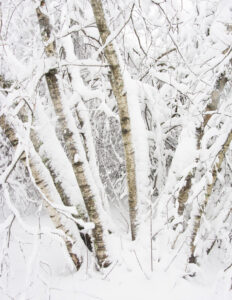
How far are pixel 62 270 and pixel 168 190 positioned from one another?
1348 millimetres

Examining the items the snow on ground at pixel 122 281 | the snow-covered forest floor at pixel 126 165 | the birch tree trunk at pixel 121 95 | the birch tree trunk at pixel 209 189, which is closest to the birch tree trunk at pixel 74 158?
the snow-covered forest floor at pixel 126 165

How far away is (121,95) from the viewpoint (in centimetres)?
218

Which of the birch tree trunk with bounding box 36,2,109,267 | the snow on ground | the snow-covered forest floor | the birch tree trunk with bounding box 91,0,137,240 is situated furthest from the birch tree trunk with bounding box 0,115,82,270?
the birch tree trunk with bounding box 91,0,137,240

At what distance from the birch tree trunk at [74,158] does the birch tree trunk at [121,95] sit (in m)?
0.37

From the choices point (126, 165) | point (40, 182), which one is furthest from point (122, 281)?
point (40, 182)

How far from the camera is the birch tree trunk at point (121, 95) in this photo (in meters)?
1.90

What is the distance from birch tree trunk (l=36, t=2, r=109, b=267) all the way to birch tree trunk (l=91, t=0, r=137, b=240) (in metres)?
0.37

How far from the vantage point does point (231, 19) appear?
2.12 metres

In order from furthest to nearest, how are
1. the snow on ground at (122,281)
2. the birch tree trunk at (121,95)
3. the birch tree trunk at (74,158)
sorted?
1. the snow on ground at (122,281)
2. the birch tree trunk at (74,158)
3. the birch tree trunk at (121,95)

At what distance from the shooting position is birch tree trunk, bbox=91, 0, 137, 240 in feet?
6.22

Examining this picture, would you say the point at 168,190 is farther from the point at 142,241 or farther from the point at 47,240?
the point at 47,240

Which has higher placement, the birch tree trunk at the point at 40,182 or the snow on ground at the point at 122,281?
the birch tree trunk at the point at 40,182

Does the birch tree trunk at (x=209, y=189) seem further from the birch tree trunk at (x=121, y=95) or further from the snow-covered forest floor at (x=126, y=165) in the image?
the birch tree trunk at (x=121, y=95)

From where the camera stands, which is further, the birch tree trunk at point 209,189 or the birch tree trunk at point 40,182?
the birch tree trunk at point 209,189
